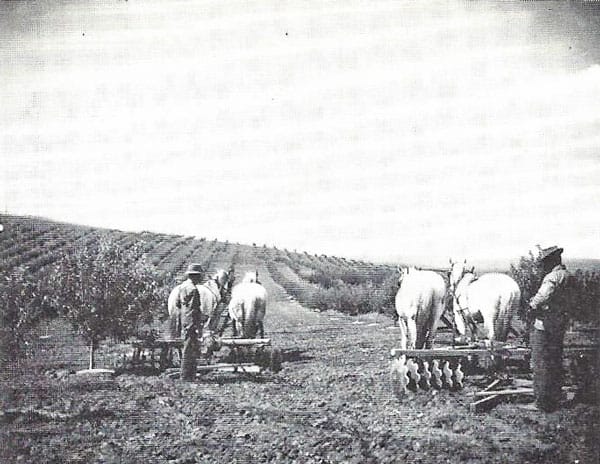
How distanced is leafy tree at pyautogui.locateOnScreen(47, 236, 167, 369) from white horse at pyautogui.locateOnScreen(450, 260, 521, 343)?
2.11m

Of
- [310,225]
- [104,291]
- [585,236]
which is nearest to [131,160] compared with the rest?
[104,291]

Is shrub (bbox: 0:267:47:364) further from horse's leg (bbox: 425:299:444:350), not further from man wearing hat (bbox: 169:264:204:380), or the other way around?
horse's leg (bbox: 425:299:444:350)

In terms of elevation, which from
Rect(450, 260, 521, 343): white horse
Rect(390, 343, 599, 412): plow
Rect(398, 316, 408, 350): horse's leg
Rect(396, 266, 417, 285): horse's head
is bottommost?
Rect(390, 343, 599, 412): plow

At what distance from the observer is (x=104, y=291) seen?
5254 mm

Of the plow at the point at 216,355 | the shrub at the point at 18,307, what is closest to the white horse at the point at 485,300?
the plow at the point at 216,355

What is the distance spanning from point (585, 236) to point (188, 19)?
322cm

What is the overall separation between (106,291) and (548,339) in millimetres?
3070

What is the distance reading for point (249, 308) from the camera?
530 cm

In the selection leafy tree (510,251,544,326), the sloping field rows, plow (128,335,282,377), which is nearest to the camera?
leafy tree (510,251,544,326)

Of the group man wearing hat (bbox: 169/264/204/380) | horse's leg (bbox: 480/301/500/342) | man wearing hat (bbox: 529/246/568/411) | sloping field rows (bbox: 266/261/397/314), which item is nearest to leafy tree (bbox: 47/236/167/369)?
man wearing hat (bbox: 169/264/204/380)

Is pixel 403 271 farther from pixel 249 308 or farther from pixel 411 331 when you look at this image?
pixel 249 308

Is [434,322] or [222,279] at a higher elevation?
[222,279]

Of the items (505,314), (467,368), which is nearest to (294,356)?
(467,368)

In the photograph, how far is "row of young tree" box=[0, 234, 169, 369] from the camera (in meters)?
5.23
